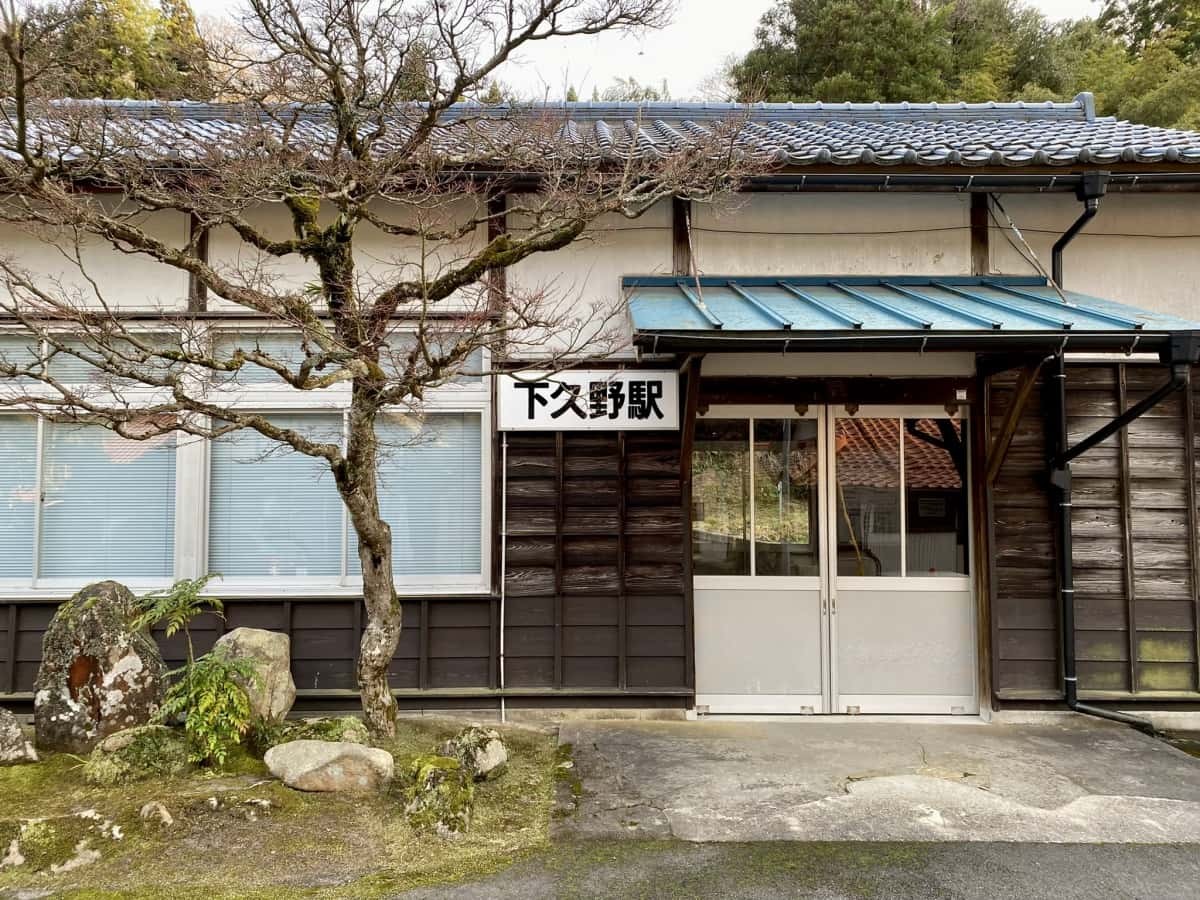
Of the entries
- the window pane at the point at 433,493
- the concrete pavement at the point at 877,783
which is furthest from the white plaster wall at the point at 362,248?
the concrete pavement at the point at 877,783

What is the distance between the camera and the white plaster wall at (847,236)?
631cm

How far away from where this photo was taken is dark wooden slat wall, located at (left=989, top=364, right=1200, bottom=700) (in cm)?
595

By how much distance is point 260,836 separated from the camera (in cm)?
375

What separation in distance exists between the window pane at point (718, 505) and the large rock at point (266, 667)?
127 inches

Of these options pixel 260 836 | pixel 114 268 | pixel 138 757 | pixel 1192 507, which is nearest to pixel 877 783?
pixel 260 836

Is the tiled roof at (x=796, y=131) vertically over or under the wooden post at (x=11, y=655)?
over

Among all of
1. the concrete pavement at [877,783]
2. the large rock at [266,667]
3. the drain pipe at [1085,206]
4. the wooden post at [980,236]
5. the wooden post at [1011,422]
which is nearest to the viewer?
the concrete pavement at [877,783]

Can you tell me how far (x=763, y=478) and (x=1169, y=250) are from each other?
4.01 meters

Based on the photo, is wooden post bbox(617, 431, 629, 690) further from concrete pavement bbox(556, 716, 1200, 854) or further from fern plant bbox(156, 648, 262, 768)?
fern plant bbox(156, 648, 262, 768)

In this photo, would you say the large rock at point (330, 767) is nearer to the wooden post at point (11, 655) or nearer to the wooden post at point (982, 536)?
the wooden post at point (11, 655)

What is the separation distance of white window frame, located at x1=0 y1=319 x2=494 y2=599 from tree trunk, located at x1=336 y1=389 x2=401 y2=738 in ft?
3.97

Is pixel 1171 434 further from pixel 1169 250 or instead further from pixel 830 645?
pixel 830 645

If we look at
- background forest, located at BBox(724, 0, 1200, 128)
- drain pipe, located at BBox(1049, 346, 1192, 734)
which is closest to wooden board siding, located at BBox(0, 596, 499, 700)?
drain pipe, located at BBox(1049, 346, 1192, 734)

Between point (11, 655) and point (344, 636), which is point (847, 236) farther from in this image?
point (11, 655)
